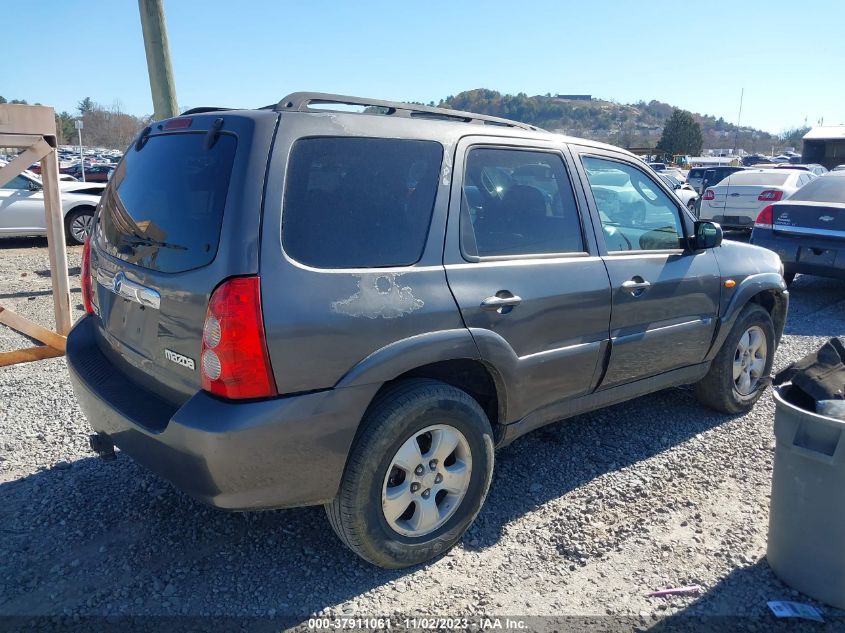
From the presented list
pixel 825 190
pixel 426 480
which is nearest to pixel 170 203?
pixel 426 480

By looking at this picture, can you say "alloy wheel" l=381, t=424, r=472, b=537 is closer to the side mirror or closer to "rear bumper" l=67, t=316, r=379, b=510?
"rear bumper" l=67, t=316, r=379, b=510

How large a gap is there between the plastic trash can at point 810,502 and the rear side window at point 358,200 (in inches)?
65.5

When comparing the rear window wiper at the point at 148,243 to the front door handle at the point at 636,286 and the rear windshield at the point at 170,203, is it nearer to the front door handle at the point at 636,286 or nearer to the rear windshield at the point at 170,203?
the rear windshield at the point at 170,203

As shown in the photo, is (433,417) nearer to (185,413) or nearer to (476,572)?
(476,572)

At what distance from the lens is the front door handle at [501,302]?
115 inches

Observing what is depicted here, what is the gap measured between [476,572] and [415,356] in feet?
3.40

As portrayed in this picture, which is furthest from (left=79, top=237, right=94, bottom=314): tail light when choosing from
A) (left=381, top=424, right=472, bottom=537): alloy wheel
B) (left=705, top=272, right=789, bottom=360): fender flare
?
(left=705, top=272, right=789, bottom=360): fender flare

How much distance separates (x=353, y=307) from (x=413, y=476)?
31.7 inches

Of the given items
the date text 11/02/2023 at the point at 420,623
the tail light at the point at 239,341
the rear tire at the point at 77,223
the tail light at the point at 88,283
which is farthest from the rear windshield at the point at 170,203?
the rear tire at the point at 77,223

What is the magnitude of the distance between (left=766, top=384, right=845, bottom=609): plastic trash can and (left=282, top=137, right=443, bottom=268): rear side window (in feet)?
5.45

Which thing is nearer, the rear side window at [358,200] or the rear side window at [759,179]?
the rear side window at [358,200]

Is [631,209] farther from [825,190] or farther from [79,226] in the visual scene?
[79,226]

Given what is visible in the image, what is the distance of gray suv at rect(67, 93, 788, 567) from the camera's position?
7.86 feet

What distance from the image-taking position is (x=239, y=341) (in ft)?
7.66
